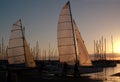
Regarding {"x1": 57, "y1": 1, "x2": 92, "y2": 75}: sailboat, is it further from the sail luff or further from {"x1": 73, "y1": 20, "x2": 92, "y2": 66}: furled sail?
the sail luff

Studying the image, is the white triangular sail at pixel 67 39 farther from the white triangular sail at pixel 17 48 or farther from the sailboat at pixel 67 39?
the white triangular sail at pixel 17 48

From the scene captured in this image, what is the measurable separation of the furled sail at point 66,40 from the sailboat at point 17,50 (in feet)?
20.5

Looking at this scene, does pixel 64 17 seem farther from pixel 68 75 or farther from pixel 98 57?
pixel 98 57

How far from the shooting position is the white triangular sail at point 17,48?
143ft

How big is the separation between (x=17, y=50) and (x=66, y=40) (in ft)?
25.6

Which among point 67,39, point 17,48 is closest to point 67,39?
point 67,39

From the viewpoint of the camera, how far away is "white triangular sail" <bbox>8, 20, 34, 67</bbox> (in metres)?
43.6

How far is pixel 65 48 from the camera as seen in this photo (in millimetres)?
40406

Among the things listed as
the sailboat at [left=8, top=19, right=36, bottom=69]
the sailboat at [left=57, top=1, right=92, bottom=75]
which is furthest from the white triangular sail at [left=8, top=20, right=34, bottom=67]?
the sailboat at [left=57, top=1, right=92, bottom=75]

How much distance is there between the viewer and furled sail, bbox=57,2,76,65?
40.3 meters

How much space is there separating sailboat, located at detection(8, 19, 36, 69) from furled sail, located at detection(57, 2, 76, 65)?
246 inches

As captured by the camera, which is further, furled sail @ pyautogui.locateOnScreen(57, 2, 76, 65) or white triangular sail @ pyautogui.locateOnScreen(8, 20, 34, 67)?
white triangular sail @ pyautogui.locateOnScreen(8, 20, 34, 67)

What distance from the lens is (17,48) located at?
43.8 metres

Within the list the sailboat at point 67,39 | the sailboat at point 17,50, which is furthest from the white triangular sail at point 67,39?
the sailboat at point 17,50
